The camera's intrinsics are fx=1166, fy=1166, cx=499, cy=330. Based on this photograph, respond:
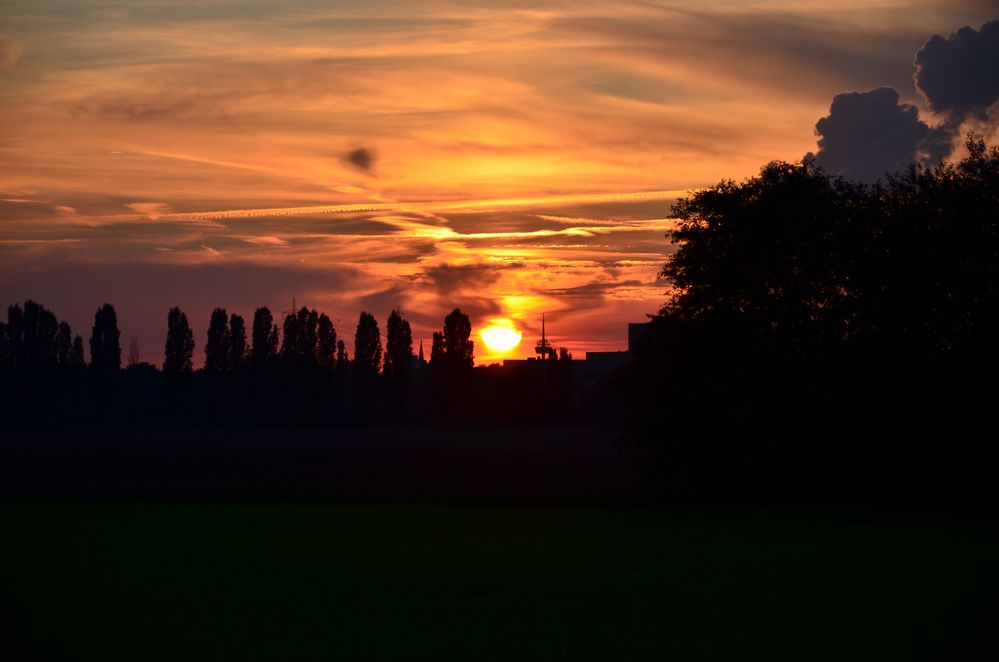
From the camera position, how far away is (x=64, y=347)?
176m

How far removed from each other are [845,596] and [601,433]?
104452 millimetres

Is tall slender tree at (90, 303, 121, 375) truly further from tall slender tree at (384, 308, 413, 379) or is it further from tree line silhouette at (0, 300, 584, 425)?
tall slender tree at (384, 308, 413, 379)

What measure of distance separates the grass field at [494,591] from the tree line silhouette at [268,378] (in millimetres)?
115101

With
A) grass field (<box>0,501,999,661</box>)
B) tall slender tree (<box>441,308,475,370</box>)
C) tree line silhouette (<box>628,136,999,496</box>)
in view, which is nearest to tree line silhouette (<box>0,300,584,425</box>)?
tall slender tree (<box>441,308,475,370</box>)

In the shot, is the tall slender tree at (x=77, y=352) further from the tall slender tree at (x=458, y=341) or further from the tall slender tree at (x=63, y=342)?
the tall slender tree at (x=458, y=341)

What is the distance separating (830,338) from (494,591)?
30.9 meters

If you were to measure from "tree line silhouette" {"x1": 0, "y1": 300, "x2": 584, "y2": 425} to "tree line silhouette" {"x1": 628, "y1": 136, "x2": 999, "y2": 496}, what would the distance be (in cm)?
9645

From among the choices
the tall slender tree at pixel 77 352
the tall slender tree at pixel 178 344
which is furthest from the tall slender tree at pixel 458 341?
the tall slender tree at pixel 77 352

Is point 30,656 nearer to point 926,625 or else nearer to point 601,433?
point 926,625

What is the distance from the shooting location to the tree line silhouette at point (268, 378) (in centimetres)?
15288

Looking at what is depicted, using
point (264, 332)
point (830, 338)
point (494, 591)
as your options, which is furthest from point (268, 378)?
point (494, 591)

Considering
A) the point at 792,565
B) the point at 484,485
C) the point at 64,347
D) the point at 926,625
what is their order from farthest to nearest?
the point at 64,347
the point at 484,485
the point at 792,565
the point at 926,625

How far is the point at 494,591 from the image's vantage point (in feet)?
66.5

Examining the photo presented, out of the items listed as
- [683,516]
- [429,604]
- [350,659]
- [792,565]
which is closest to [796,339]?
[683,516]
